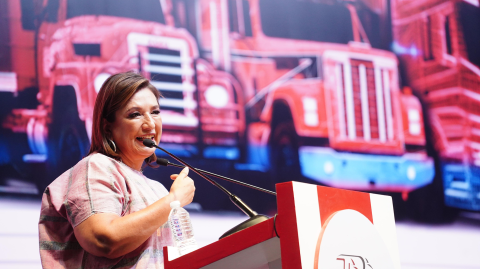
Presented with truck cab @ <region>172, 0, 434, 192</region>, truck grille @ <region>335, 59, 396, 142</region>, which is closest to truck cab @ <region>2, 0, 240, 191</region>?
truck cab @ <region>172, 0, 434, 192</region>

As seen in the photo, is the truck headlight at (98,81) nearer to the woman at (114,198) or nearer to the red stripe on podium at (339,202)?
the woman at (114,198)

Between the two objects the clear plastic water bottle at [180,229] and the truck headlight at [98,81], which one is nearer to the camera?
the clear plastic water bottle at [180,229]

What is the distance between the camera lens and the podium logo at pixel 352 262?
0.89 meters

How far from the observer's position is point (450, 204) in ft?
9.80

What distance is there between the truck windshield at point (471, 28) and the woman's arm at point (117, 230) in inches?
114

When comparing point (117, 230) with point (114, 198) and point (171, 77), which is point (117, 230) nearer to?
point (114, 198)

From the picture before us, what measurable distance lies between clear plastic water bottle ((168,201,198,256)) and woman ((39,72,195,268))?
3 cm

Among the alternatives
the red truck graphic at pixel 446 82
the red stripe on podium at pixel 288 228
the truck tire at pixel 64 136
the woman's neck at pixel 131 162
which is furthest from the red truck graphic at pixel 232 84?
the red stripe on podium at pixel 288 228

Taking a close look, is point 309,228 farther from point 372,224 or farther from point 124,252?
point 124,252

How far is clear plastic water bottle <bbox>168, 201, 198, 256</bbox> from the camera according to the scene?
1188 mm

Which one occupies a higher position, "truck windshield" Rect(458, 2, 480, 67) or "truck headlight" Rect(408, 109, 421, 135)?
"truck windshield" Rect(458, 2, 480, 67)

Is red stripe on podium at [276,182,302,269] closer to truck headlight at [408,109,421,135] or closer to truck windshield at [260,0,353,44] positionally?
truck windshield at [260,0,353,44]

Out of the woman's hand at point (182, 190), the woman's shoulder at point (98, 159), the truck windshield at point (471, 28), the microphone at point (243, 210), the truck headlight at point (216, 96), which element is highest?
the truck windshield at point (471, 28)

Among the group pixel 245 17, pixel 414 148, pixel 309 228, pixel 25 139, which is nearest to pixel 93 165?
pixel 309 228
